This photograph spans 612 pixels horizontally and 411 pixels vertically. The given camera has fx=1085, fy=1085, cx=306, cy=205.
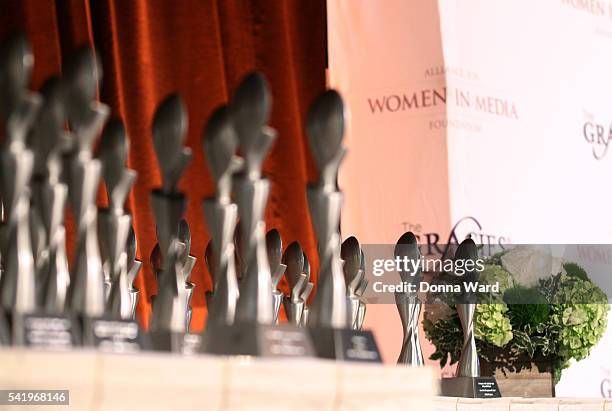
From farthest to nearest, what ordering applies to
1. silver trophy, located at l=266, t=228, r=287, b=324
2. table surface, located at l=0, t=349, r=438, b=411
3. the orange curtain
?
the orange curtain < silver trophy, located at l=266, t=228, r=287, b=324 < table surface, located at l=0, t=349, r=438, b=411

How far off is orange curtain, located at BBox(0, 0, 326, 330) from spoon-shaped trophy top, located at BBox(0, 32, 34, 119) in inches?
114

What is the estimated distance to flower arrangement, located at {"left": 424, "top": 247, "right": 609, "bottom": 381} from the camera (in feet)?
8.91

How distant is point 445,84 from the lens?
3914 millimetres

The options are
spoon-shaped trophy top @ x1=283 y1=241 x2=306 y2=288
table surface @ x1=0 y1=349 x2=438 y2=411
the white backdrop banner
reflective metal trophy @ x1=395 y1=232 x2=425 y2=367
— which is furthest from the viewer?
the white backdrop banner

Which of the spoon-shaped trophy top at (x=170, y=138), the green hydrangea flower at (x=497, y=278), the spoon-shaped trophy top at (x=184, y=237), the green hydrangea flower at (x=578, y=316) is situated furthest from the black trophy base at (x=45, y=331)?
the green hydrangea flower at (x=578, y=316)

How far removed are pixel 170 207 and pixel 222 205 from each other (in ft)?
0.22

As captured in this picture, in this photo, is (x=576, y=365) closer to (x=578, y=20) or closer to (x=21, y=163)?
(x=578, y=20)

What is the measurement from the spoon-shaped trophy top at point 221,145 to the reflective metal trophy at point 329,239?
12 centimetres

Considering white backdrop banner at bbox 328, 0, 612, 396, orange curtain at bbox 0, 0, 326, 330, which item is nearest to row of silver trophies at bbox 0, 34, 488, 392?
white backdrop banner at bbox 328, 0, 612, 396

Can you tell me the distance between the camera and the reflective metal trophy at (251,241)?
1314mm

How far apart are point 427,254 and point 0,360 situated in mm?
2850

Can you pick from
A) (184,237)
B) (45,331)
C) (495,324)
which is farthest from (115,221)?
(495,324)

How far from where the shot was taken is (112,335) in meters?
1.25

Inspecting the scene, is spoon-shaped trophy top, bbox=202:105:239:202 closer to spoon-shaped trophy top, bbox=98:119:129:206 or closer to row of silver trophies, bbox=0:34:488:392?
row of silver trophies, bbox=0:34:488:392
